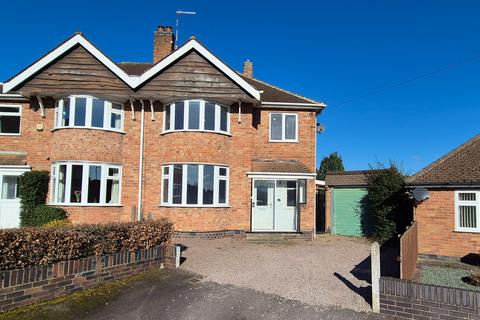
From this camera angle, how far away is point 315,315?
22.1 feet

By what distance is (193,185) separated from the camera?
1565 centimetres

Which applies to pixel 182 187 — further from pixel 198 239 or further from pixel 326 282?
pixel 326 282

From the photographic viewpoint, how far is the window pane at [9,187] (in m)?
15.9

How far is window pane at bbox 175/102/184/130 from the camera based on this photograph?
16.0 meters

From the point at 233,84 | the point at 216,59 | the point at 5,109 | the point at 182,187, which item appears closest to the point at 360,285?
the point at 182,187

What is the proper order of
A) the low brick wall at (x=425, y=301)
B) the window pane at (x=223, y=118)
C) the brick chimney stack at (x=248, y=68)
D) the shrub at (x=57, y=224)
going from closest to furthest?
the low brick wall at (x=425, y=301)
the shrub at (x=57, y=224)
the window pane at (x=223, y=118)
the brick chimney stack at (x=248, y=68)

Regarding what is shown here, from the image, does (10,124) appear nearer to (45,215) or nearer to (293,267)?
(45,215)

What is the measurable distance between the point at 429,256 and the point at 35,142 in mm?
15872

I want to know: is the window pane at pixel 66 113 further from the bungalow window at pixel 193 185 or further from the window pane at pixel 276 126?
the window pane at pixel 276 126

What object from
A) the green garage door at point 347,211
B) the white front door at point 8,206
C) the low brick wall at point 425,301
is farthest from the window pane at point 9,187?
the low brick wall at point 425,301

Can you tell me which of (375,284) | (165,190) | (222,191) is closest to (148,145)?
(165,190)

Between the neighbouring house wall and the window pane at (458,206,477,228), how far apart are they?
0.80 feet

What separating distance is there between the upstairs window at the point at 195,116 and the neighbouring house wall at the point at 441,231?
8410mm

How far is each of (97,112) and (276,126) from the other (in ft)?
25.9
